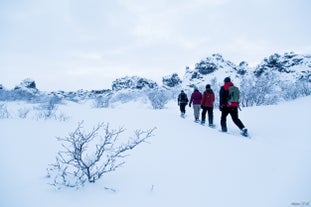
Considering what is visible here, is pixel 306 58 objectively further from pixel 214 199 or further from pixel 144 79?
pixel 214 199

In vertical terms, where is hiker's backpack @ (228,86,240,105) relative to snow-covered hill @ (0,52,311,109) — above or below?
below

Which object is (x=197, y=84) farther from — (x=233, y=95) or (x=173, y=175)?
(x=173, y=175)

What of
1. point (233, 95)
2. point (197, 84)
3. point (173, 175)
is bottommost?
point (173, 175)

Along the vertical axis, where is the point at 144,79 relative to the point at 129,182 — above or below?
above

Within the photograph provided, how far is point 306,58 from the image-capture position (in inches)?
3851

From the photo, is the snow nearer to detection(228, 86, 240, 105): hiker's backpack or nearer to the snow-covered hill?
detection(228, 86, 240, 105): hiker's backpack

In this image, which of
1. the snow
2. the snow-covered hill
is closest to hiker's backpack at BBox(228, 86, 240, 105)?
the snow

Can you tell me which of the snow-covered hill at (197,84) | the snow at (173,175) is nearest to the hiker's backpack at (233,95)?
the snow at (173,175)

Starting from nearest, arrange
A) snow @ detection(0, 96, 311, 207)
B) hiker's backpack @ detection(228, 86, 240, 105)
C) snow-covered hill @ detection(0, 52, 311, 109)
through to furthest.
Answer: snow @ detection(0, 96, 311, 207)
hiker's backpack @ detection(228, 86, 240, 105)
snow-covered hill @ detection(0, 52, 311, 109)

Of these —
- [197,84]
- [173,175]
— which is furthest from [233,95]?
[197,84]

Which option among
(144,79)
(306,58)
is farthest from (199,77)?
(306,58)

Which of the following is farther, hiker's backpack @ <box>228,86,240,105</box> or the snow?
hiker's backpack @ <box>228,86,240,105</box>

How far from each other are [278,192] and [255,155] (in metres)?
1.51

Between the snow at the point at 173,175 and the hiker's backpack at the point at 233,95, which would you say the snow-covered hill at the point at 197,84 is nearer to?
the hiker's backpack at the point at 233,95
